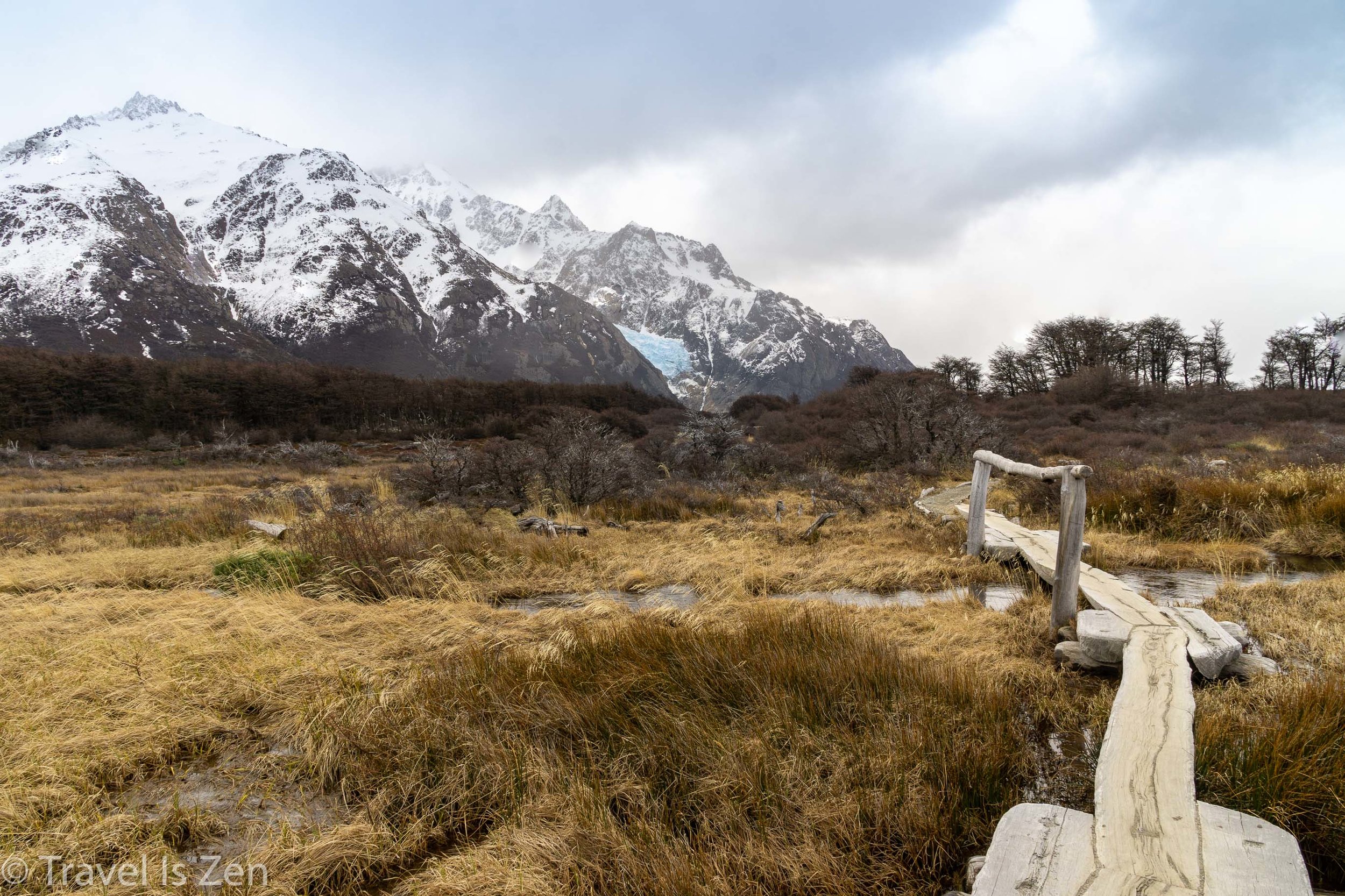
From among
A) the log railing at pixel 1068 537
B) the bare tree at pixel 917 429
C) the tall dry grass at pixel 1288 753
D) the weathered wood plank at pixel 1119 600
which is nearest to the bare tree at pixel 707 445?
the bare tree at pixel 917 429

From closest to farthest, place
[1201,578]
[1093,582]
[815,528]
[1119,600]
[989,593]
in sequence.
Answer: [1119,600]
[1093,582]
[989,593]
[1201,578]
[815,528]

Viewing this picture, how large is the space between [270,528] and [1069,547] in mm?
9992

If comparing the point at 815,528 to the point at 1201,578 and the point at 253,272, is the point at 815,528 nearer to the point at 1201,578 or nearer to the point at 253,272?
the point at 1201,578

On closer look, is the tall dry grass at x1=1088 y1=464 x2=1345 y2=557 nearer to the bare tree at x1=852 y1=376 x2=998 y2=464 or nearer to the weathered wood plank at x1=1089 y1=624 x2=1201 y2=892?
the weathered wood plank at x1=1089 y1=624 x2=1201 y2=892

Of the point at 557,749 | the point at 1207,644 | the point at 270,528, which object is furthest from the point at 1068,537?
the point at 270,528

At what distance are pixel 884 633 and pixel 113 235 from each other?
15234cm

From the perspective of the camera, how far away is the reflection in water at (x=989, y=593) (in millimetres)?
5453

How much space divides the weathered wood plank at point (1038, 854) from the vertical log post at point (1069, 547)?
7.34 feet

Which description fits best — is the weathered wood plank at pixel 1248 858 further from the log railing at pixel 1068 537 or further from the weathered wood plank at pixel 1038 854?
the log railing at pixel 1068 537

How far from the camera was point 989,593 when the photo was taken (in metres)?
5.73

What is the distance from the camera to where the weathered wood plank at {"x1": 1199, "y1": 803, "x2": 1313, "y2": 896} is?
4.87 ft

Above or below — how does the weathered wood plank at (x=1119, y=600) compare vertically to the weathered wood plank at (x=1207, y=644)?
above

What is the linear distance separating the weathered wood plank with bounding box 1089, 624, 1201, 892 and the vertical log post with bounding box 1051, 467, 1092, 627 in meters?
1.06

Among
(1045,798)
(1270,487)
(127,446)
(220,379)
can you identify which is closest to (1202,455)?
(1270,487)
